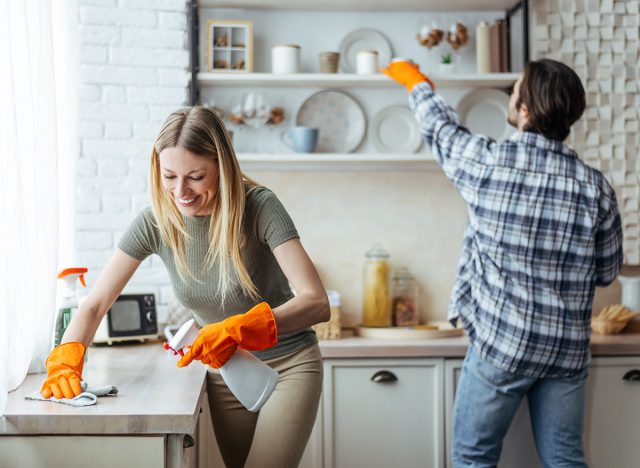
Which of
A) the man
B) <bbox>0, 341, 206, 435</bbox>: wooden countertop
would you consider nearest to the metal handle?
<bbox>0, 341, 206, 435</bbox>: wooden countertop

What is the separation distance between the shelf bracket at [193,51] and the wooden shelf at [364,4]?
0.16 feet

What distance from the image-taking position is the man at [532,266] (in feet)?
7.25

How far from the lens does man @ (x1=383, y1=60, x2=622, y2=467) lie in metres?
2.21

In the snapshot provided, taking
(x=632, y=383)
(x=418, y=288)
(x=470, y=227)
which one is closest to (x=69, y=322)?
(x=470, y=227)

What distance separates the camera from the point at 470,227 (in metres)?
2.39

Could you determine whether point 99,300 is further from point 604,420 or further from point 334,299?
point 604,420

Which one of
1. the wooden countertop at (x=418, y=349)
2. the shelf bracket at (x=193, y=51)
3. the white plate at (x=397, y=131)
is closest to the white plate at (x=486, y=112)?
the white plate at (x=397, y=131)

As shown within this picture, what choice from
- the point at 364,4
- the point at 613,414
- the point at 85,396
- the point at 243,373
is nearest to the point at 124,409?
the point at 85,396

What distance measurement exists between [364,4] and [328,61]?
28cm

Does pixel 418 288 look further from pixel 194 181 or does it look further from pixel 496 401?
pixel 194 181

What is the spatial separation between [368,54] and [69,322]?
1654 millimetres

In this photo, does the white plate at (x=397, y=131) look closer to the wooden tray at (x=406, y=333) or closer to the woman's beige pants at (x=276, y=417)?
the wooden tray at (x=406, y=333)

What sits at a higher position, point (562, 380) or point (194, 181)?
point (194, 181)

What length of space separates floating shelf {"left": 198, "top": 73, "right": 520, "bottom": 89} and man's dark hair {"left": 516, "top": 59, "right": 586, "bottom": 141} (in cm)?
81
